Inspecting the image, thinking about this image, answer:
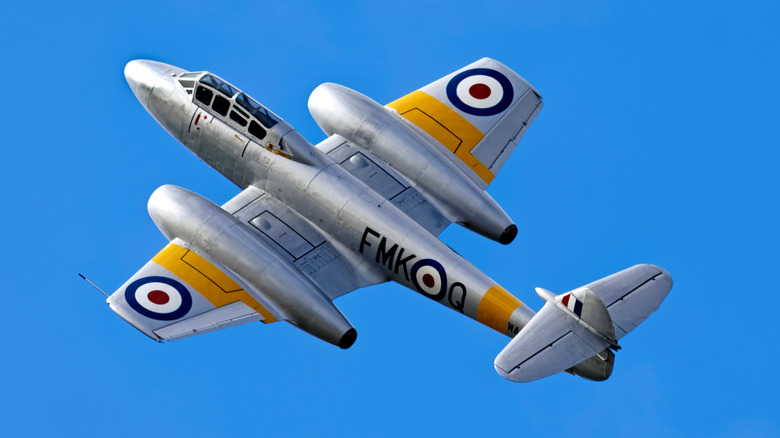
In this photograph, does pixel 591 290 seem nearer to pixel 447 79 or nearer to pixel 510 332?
pixel 510 332

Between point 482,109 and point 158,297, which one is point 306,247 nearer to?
point 158,297

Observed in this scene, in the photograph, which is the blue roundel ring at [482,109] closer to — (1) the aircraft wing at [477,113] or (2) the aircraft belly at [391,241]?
(1) the aircraft wing at [477,113]

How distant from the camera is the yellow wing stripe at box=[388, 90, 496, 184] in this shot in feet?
123

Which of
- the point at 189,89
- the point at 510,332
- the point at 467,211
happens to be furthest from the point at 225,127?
the point at 510,332

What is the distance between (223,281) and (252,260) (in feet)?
2.85

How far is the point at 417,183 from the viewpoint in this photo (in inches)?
1435

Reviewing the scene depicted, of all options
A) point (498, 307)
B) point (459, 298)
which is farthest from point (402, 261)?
point (498, 307)

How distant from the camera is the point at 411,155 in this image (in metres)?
36.6

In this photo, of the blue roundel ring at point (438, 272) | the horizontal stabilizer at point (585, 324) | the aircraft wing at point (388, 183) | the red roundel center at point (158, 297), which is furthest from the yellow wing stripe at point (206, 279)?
the horizontal stabilizer at point (585, 324)

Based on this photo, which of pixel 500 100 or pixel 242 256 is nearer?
pixel 242 256

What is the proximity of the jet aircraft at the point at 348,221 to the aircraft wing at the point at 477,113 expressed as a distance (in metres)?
0.04

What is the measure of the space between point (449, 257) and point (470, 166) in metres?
3.98

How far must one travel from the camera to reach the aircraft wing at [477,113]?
3750 centimetres

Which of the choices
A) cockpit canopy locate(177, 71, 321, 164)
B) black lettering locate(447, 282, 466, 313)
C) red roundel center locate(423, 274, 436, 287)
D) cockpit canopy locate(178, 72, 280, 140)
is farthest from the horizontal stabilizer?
cockpit canopy locate(178, 72, 280, 140)
